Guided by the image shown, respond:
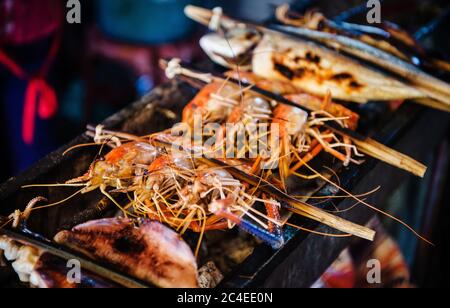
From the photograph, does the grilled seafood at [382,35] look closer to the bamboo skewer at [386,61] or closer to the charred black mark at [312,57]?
the bamboo skewer at [386,61]

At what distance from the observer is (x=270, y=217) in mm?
2457

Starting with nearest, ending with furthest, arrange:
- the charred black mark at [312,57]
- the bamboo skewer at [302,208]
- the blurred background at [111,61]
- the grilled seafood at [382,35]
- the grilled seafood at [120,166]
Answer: the bamboo skewer at [302,208] < the grilled seafood at [120,166] < the charred black mark at [312,57] < the grilled seafood at [382,35] < the blurred background at [111,61]

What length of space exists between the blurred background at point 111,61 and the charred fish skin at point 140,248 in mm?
2893

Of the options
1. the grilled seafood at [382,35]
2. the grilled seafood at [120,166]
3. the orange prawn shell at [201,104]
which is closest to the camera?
the grilled seafood at [120,166]

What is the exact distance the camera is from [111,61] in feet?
19.4

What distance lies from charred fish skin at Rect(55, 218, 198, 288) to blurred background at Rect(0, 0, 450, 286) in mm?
2893

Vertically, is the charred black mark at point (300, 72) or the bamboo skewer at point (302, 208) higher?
the charred black mark at point (300, 72)

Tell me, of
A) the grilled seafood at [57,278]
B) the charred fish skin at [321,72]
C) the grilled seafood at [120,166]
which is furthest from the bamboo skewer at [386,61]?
the grilled seafood at [57,278]

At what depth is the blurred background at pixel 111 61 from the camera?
16.5 ft

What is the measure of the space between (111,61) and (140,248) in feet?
13.3

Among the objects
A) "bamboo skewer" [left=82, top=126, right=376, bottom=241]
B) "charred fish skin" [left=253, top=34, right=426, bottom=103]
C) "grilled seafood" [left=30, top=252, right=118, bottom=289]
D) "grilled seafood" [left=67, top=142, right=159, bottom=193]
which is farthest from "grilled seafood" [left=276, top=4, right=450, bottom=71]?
"grilled seafood" [left=30, top=252, right=118, bottom=289]
